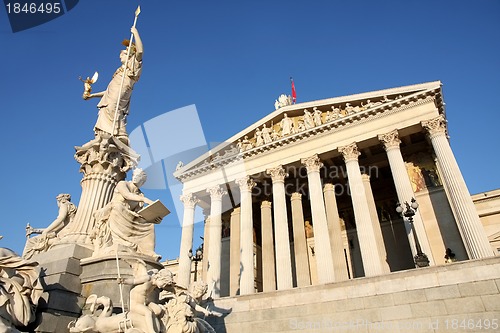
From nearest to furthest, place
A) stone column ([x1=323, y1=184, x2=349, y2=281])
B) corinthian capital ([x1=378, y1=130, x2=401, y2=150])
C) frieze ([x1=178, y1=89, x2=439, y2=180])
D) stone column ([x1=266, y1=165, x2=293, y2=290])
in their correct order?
1. stone column ([x1=323, y1=184, x2=349, y2=281])
2. stone column ([x1=266, y1=165, x2=293, y2=290])
3. corinthian capital ([x1=378, y1=130, x2=401, y2=150])
4. frieze ([x1=178, y1=89, x2=439, y2=180])

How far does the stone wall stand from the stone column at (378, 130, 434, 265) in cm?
570

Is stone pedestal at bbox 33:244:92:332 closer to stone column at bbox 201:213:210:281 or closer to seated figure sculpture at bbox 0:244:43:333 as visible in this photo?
seated figure sculpture at bbox 0:244:43:333

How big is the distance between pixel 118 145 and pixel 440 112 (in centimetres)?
2117

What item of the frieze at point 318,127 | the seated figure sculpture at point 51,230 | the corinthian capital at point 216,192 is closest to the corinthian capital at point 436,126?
the frieze at point 318,127

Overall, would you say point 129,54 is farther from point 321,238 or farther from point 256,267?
point 256,267

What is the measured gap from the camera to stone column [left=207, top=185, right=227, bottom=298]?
22609 millimetres

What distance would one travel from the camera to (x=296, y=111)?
26.6 meters

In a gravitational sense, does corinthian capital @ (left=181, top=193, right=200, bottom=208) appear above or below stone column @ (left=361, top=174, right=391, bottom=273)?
above

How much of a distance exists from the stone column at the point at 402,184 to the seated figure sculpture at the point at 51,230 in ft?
56.0

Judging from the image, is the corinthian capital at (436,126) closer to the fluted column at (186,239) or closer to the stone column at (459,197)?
the stone column at (459,197)

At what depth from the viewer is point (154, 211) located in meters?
6.25

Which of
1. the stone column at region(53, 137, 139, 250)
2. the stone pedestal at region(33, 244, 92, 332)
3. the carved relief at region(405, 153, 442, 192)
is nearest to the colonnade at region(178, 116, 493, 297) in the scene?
the carved relief at region(405, 153, 442, 192)

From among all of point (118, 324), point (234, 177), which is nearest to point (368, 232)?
point (234, 177)

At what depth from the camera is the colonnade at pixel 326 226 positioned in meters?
17.7
